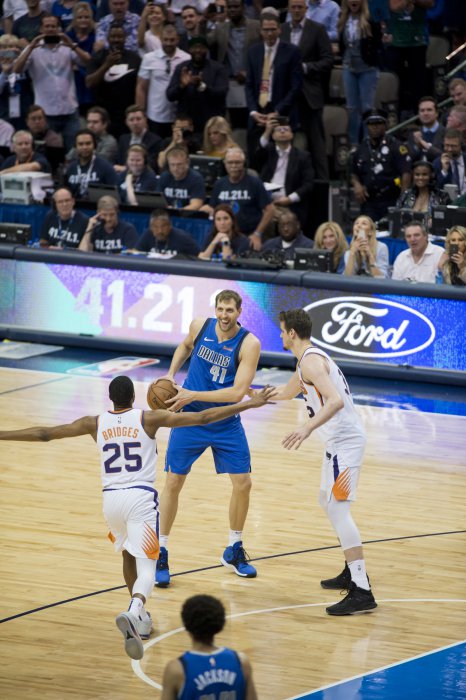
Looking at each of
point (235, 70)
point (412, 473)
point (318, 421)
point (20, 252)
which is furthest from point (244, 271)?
point (318, 421)

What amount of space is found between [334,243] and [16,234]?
12.9 ft

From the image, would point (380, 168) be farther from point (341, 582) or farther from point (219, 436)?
point (341, 582)

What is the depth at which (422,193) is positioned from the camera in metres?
16.0

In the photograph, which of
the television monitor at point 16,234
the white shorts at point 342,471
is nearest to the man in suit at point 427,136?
the television monitor at point 16,234

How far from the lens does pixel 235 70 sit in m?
19.4

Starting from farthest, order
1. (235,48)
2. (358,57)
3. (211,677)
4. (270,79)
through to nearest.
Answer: (235,48)
(358,57)
(270,79)
(211,677)

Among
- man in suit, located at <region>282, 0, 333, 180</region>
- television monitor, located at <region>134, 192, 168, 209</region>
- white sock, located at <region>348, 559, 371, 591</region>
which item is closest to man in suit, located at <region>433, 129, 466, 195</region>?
man in suit, located at <region>282, 0, 333, 180</region>

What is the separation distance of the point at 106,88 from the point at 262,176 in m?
3.39

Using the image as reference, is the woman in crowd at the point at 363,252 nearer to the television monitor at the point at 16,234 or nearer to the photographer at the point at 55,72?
the television monitor at the point at 16,234

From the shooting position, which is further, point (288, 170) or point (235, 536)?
point (288, 170)

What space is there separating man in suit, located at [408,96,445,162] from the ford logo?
3.13 m

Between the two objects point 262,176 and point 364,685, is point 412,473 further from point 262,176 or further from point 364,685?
point 262,176

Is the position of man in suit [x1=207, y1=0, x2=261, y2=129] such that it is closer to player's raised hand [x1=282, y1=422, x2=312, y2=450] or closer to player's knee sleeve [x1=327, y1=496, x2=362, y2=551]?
player's knee sleeve [x1=327, y1=496, x2=362, y2=551]

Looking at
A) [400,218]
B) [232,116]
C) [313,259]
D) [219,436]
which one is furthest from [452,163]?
[219,436]
